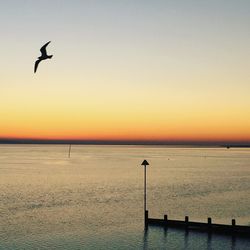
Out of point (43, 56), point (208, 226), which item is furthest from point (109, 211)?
point (43, 56)

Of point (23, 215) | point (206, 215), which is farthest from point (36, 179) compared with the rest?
point (206, 215)

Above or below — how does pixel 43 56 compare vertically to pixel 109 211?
above

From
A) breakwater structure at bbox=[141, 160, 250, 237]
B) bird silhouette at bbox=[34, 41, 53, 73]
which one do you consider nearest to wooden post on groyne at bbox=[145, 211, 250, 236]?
breakwater structure at bbox=[141, 160, 250, 237]

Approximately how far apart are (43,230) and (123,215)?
11511 millimetres

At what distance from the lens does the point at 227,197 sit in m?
66.3

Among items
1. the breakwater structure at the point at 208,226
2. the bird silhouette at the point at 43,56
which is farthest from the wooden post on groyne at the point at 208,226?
the bird silhouette at the point at 43,56

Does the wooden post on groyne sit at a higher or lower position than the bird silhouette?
lower

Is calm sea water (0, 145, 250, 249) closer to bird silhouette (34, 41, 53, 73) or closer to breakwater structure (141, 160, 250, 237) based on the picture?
breakwater structure (141, 160, 250, 237)

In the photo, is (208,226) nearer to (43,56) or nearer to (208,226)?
(208,226)

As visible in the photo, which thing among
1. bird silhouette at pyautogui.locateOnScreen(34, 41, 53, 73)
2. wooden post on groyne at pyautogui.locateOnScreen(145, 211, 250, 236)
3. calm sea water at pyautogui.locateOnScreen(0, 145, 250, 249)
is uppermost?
bird silhouette at pyautogui.locateOnScreen(34, 41, 53, 73)

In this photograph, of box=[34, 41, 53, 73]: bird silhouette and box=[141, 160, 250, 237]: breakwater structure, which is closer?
box=[34, 41, 53, 73]: bird silhouette

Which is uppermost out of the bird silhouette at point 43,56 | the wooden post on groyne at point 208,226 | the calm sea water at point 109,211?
the bird silhouette at point 43,56

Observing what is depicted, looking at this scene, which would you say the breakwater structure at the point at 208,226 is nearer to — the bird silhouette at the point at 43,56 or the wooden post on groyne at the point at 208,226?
the wooden post on groyne at the point at 208,226

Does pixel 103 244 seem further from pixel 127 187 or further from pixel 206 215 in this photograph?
pixel 127 187
